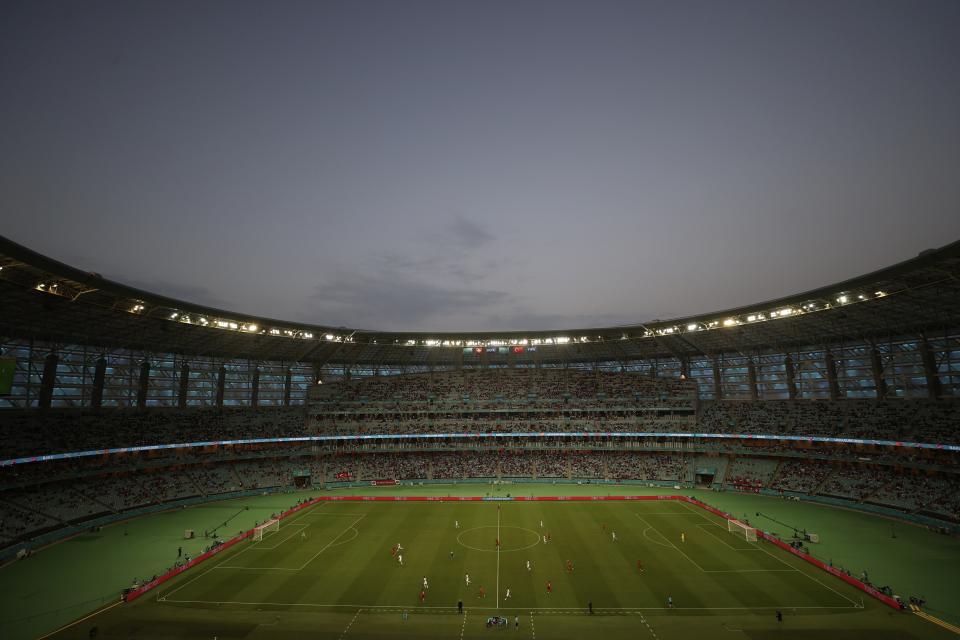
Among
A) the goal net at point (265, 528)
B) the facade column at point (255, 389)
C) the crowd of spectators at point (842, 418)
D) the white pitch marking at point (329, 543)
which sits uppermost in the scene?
the facade column at point (255, 389)

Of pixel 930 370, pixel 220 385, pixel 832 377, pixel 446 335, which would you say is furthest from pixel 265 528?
pixel 930 370

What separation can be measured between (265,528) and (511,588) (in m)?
27.7

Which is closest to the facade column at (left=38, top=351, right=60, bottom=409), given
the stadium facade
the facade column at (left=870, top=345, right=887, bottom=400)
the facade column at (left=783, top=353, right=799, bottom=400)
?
the stadium facade

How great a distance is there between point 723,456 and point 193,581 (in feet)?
232

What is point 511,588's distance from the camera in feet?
117

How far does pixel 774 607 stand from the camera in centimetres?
3225

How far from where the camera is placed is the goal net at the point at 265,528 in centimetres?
4787

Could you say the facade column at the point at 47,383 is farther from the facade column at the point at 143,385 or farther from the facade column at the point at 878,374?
the facade column at the point at 878,374

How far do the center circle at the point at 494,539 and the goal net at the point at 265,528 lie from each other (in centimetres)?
1892

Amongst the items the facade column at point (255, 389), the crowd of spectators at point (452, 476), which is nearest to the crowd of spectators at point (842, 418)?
the crowd of spectators at point (452, 476)

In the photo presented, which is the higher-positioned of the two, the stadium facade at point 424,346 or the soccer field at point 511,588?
the stadium facade at point 424,346

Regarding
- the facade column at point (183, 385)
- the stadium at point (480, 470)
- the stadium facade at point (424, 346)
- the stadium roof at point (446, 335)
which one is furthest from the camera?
the facade column at point (183, 385)

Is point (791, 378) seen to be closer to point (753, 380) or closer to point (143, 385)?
point (753, 380)

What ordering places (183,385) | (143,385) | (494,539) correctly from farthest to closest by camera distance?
(183,385) → (143,385) → (494,539)
